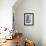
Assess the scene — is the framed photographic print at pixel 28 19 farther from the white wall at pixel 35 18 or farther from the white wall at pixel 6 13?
the white wall at pixel 6 13

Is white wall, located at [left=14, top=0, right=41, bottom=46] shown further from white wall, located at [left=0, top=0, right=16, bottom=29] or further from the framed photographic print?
white wall, located at [left=0, top=0, right=16, bottom=29]

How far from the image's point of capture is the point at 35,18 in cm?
536

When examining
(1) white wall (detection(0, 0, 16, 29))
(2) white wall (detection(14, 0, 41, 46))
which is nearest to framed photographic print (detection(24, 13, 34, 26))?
(2) white wall (detection(14, 0, 41, 46))

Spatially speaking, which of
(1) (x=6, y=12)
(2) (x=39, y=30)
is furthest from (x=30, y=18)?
(1) (x=6, y=12)

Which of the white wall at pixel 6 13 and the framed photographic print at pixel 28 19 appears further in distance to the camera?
the framed photographic print at pixel 28 19

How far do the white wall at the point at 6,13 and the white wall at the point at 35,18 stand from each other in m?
1.15

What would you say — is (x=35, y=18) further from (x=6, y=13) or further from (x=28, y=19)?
(x=6, y=13)

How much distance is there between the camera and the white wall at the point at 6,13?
417 cm

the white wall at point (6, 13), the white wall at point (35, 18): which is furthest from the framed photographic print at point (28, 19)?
the white wall at point (6, 13)

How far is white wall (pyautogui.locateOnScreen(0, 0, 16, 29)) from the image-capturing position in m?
4.17

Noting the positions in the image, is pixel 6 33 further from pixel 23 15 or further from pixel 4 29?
pixel 23 15

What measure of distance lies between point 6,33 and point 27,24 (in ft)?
4.93

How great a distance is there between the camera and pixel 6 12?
4188mm

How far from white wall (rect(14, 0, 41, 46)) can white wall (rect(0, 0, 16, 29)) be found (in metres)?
1.15
